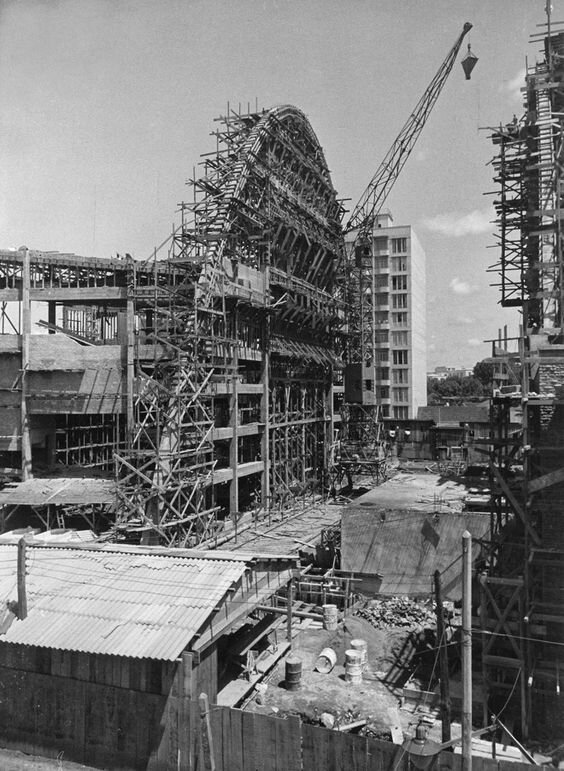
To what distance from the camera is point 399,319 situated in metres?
88.6

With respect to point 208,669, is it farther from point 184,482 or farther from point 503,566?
point 184,482

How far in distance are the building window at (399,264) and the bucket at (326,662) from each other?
240ft

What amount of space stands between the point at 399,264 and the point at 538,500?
73655 mm

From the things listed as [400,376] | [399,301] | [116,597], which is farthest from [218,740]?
[399,301]

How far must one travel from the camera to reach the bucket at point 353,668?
1938 centimetres

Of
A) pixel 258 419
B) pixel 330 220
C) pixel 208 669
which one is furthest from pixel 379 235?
pixel 208 669

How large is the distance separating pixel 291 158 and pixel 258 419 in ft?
66.1

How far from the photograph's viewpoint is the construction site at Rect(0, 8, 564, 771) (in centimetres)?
1473

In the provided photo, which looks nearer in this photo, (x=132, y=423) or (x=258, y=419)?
(x=132, y=423)

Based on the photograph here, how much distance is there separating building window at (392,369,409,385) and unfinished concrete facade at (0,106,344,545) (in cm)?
4228

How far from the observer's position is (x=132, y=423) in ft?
102

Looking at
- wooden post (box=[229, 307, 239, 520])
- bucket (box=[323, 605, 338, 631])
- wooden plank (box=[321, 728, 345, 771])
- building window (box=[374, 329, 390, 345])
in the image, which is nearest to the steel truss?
wooden post (box=[229, 307, 239, 520])

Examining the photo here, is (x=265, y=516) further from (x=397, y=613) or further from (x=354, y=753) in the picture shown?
(x=354, y=753)

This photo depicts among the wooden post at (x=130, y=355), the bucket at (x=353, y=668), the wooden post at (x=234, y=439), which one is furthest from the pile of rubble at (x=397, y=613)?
the wooden post at (x=130, y=355)
